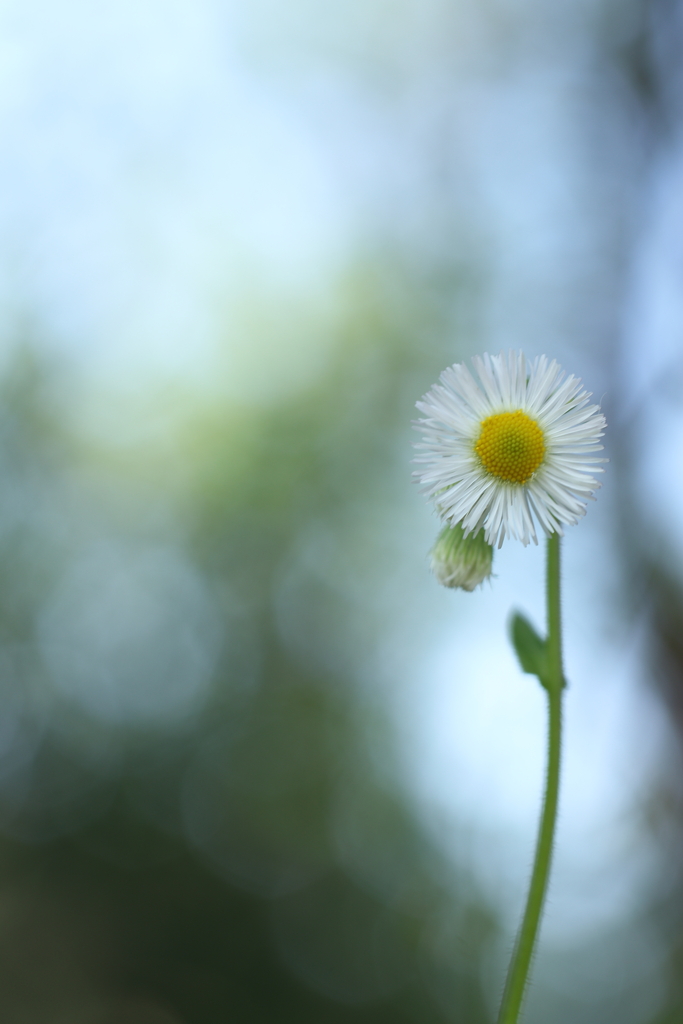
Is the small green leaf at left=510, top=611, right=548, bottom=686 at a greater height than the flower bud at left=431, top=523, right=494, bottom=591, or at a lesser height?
lesser

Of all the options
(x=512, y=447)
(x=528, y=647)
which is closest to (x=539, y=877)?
(x=528, y=647)

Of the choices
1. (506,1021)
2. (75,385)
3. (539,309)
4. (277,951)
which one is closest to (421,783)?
(277,951)

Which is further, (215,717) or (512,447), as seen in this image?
(215,717)

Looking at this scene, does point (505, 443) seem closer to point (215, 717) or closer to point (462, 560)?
point (462, 560)

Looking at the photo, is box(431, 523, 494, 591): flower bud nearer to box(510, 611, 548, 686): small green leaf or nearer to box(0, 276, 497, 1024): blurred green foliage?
box(510, 611, 548, 686): small green leaf

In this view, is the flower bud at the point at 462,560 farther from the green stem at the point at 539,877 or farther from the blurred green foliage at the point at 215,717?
the blurred green foliage at the point at 215,717

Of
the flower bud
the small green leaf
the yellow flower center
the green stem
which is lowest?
the green stem

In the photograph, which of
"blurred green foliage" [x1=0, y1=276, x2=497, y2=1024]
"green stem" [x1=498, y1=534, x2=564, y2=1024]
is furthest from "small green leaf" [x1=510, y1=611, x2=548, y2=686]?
"blurred green foliage" [x1=0, y1=276, x2=497, y2=1024]
